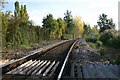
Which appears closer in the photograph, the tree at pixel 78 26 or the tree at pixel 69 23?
the tree at pixel 69 23

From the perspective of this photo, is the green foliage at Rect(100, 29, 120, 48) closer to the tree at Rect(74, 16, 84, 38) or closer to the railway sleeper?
the railway sleeper

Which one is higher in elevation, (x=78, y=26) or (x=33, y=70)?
(x=78, y=26)

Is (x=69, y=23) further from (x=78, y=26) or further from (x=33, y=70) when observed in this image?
(x=33, y=70)

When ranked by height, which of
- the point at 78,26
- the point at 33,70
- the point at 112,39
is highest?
the point at 78,26

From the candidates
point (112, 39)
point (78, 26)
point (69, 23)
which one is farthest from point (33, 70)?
point (78, 26)

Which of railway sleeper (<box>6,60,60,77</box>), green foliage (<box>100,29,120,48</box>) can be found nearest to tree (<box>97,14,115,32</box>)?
green foliage (<box>100,29,120,48</box>)

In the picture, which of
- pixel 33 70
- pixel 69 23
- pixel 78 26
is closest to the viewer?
pixel 33 70

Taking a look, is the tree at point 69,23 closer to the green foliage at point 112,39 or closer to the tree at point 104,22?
the tree at point 104,22

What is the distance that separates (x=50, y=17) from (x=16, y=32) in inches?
2056

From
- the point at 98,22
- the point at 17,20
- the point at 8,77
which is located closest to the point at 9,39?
the point at 17,20

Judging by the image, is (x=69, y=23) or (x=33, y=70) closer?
(x=33, y=70)

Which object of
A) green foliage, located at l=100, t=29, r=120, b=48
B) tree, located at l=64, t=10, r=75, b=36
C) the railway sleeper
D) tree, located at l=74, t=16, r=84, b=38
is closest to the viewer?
the railway sleeper

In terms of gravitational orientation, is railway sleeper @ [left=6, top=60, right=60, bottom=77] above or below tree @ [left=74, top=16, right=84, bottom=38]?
below

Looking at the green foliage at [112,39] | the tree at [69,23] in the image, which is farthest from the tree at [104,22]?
the green foliage at [112,39]
